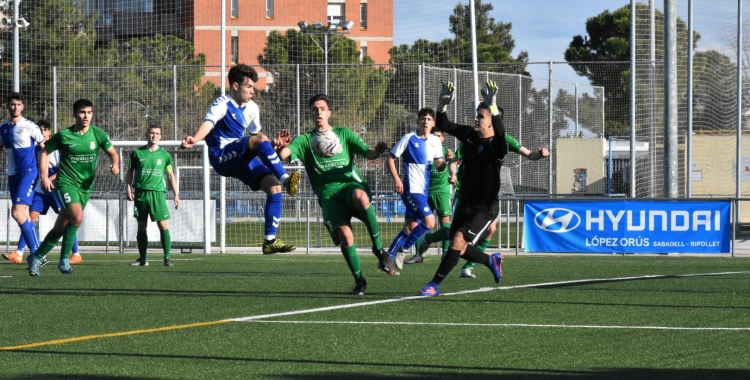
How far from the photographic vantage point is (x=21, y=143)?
51.4 ft

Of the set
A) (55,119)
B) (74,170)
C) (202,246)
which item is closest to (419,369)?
(74,170)

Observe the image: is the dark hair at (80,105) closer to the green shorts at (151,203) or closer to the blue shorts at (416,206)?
the green shorts at (151,203)

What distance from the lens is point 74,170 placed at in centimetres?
1393

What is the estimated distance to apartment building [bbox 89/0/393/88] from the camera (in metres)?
39.3

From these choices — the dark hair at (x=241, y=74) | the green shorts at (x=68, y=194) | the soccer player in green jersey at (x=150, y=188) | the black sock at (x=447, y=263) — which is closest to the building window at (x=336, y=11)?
the soccer player in green jersey at (x=150, y=188)

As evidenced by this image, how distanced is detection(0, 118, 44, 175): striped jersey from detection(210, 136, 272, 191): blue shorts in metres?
5.44

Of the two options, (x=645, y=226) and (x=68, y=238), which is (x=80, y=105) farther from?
(x=645, y=226)

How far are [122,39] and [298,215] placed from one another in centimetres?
2442

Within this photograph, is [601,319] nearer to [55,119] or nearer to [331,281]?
[331,281]

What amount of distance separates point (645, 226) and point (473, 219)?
32.8 feet

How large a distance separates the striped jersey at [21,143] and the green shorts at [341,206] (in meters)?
6.49

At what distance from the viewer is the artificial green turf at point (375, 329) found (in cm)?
615

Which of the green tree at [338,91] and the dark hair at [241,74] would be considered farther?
the green tree at [338,91]

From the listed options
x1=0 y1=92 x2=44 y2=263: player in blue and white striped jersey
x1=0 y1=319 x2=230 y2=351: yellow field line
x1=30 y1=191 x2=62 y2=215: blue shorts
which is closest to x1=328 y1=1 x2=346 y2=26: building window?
x1=30 y1=191 x2=62 y2=215: blue shorts
